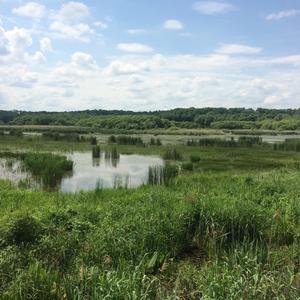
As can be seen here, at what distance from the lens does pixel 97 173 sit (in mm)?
20859

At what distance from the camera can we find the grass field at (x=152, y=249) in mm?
5176

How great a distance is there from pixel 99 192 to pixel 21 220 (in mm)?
5219

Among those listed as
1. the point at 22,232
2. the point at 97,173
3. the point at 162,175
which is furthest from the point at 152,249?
the point at 97,173

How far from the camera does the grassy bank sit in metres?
5.17

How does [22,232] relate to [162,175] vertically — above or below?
above

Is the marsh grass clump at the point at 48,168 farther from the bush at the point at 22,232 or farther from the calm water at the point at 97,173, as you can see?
the bush at the point at 22,232

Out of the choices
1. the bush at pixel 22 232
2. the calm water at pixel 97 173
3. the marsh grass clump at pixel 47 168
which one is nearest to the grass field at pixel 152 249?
the bush at pixel 22 232

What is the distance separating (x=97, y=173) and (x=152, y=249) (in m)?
13.8

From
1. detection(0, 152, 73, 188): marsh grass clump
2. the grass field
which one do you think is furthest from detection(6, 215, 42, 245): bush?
detection(0, 152, 73, 188): marsh grass clump

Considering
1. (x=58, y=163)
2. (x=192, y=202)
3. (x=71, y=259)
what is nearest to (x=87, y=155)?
(x=58, y=163)

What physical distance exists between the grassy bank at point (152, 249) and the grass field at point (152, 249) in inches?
0.6

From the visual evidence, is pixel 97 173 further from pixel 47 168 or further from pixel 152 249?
pixel 152 249

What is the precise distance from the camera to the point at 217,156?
28.9 metres

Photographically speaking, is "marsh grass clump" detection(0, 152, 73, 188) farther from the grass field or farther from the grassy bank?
the grassy bank
